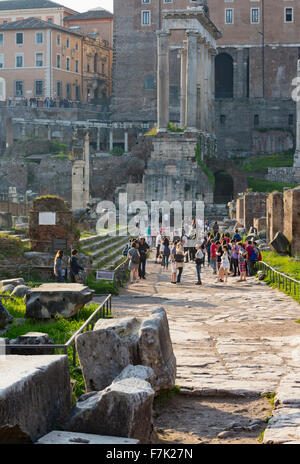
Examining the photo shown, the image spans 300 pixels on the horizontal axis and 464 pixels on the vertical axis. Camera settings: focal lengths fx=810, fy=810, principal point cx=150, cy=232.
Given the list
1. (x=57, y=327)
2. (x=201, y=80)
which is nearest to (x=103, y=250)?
(x=57, y=327)

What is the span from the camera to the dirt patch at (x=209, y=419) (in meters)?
6.46

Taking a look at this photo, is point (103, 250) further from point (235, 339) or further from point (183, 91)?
point (183, 91)

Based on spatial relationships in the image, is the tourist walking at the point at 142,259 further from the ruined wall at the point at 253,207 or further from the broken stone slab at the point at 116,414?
the broken stone slab at the point at 116,414

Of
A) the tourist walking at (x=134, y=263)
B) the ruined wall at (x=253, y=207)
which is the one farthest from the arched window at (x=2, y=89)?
the tourist walking at (x=134, y=263)

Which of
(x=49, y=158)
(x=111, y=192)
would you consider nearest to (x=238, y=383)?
(x=111, y=192)

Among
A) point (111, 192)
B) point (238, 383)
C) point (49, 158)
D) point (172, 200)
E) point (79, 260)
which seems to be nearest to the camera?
point (238, 383)

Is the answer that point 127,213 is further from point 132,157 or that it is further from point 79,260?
point 79,260

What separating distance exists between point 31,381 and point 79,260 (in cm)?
1116

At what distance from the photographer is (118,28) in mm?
64875

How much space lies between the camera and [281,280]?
1683 cm

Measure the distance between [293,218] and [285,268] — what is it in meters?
2.06

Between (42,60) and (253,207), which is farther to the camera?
(42,60)

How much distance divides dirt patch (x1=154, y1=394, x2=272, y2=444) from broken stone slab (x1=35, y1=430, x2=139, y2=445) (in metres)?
0.84
